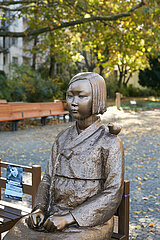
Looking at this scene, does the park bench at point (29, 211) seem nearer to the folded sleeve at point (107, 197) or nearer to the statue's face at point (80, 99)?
the folded sleeve at point (107, 197)

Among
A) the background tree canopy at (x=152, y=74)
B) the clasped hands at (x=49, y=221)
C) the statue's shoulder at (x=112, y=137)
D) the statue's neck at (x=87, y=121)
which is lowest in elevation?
the clasped hands at (x=49, y=221)

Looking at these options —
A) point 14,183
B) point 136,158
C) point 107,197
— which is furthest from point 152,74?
point 107,197

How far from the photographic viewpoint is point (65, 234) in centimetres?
209

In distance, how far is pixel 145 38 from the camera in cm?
1009

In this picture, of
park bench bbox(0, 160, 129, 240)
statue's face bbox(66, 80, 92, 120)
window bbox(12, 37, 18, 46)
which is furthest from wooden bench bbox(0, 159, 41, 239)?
window bbox(12, 37, 18, 46)

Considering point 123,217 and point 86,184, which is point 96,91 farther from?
Answer: point 123,217

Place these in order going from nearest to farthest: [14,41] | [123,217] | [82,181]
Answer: [82,181]
[123,217]
[14,41]

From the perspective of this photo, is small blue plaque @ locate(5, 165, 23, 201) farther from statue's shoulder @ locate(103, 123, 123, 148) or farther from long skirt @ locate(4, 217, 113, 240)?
statue's shoulder @ locate(103, 123, 123, 148)

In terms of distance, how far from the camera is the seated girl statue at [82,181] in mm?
2160

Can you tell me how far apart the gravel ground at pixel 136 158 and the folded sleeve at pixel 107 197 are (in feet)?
6.62

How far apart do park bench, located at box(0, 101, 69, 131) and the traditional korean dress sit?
9.07 meters

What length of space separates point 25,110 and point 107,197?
10.6 m

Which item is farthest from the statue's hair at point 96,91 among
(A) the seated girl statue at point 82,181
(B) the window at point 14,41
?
(B) the window at point 14,41

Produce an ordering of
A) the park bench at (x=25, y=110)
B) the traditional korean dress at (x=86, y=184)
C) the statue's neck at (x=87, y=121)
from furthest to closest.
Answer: the park bench at (x=25, y=110) < the statue's neck at (x=87, y=121) < the traditional korean dress at (x=86, y=184)
